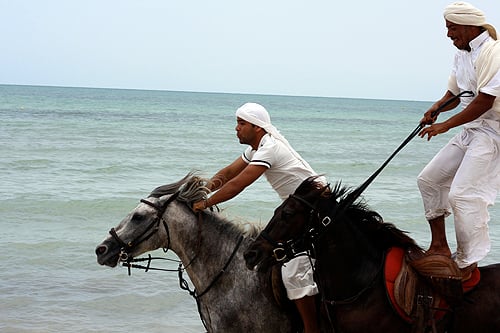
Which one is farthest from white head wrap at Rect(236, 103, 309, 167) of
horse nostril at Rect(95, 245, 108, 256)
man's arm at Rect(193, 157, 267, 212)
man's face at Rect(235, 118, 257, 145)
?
horse nostril at Rect(95, 245, 108, 256)

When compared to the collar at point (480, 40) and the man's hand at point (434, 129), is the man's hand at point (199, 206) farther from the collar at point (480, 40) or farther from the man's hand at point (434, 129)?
the collar at point (480, 40)

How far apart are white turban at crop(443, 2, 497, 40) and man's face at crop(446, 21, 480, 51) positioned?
0.05 m

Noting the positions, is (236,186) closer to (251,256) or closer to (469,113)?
(251,256)

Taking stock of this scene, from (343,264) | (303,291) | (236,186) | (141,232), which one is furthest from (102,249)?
(343,264)

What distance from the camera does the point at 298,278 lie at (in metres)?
5.05

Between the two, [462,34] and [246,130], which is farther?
[246,130]

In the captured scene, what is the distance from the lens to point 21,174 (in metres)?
18.6

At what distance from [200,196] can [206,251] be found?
389 mm

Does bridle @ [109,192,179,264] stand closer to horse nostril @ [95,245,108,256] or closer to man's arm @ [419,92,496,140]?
horse nostril @ [95,245,108,256]

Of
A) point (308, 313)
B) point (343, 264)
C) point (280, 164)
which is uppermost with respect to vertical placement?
point (280, 164)

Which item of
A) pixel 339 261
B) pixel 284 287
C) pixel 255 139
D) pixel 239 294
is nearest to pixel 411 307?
pixel 339 261

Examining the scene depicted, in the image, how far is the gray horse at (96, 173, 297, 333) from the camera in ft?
17.1

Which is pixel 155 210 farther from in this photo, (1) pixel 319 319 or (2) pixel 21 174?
(2) pixel 21 174

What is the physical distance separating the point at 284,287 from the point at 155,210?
103cm
